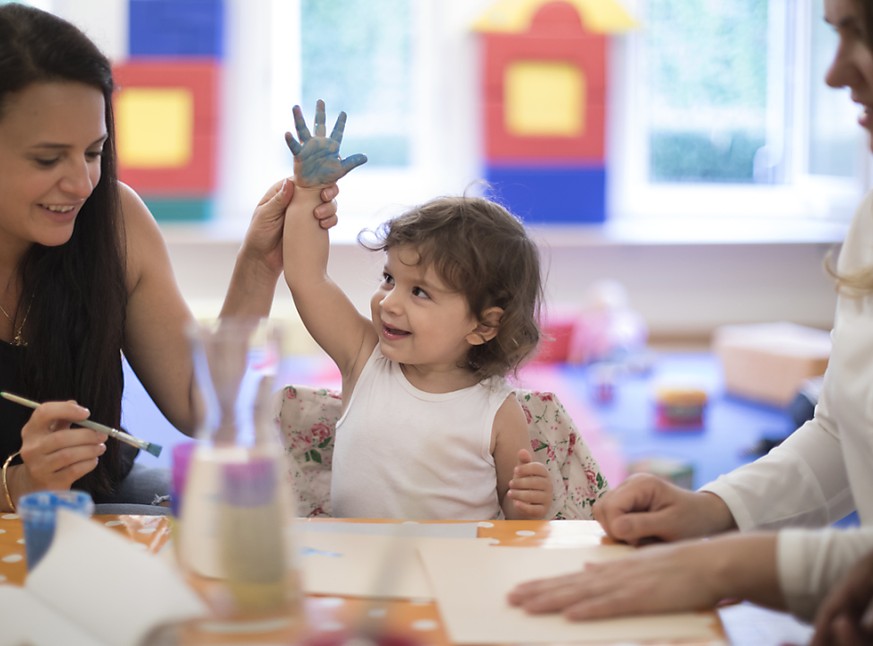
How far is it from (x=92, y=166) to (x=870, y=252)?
96cm

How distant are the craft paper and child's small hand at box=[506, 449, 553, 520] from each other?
0.17 meters

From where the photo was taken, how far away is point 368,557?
1.01m

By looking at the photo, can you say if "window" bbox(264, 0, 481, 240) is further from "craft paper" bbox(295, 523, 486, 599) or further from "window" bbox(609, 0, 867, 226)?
"craft paper" bbox(295, 523, 486, 599)

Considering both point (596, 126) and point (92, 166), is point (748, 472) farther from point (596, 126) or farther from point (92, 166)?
point (596, 126)

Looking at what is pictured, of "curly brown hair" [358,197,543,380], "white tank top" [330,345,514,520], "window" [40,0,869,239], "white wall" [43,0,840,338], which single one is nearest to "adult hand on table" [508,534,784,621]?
"white tank top" [330,345,514,520]

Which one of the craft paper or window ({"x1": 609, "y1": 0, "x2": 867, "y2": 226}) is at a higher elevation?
window ({"x1": 609, "y1": 0, "x2": 867, "y2": 226})

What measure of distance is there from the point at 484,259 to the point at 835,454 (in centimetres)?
50

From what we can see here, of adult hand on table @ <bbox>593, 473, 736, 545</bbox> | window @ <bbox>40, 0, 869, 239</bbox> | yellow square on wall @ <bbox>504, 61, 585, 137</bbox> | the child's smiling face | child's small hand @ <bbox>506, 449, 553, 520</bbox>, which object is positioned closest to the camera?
adult hand on table @ <bbox>593, 473, 736, 545</bbox>

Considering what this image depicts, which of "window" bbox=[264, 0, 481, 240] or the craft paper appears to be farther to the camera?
"window" bbox=[264, 0, 481, 240]

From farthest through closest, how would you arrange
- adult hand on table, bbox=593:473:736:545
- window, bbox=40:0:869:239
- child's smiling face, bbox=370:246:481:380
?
window, bbox=40:0:869:239 < child's smiling face, bbox=370:246:481:380 < adult hand on table, bbox=593:473:736:545

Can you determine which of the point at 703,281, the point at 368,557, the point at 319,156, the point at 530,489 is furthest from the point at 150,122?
the point at 368,557

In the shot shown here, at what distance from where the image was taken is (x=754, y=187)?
4988mm

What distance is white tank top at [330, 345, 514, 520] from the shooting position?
1.36 m

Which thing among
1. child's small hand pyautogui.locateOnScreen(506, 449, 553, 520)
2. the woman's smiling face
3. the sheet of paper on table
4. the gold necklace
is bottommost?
child's small hand pyautogui.locateOnScreen(506, 449, 553, 520)
